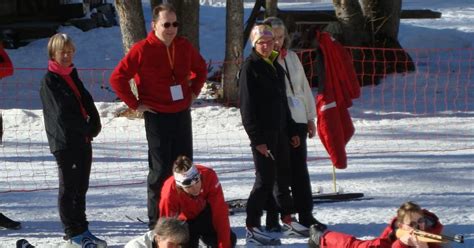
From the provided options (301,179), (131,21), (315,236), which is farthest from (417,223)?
(131,21)

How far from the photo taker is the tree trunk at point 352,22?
586 inches

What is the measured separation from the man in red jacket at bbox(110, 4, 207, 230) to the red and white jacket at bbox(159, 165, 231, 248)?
59 centimetres

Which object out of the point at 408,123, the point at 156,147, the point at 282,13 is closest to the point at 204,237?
the point at 156,147

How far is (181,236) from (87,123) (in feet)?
5.58

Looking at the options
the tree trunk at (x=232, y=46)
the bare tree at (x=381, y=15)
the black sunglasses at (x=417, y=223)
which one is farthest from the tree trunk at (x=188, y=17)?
the black sunglasses at (x=417, y=223)

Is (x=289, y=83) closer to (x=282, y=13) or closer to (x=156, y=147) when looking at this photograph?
(x=156, y=147)

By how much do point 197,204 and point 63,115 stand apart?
1064mm

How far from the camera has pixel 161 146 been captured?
20.0ft

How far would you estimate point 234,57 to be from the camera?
13109 millimetres

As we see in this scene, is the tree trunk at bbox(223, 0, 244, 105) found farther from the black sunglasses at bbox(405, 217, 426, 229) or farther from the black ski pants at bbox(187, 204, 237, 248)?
the black sunglasses at bbox(405, 217, 426, 229)

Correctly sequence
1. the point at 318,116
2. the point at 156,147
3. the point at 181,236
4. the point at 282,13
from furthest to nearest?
the point at 282,13
the point at 318,116
the point at 156,147
the point at 181,236

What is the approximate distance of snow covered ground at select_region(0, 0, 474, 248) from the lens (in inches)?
267

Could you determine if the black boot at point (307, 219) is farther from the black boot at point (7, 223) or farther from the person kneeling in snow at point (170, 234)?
the black boot at point (7, 223)

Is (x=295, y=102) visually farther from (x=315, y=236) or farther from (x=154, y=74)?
(x=315, y=236)
